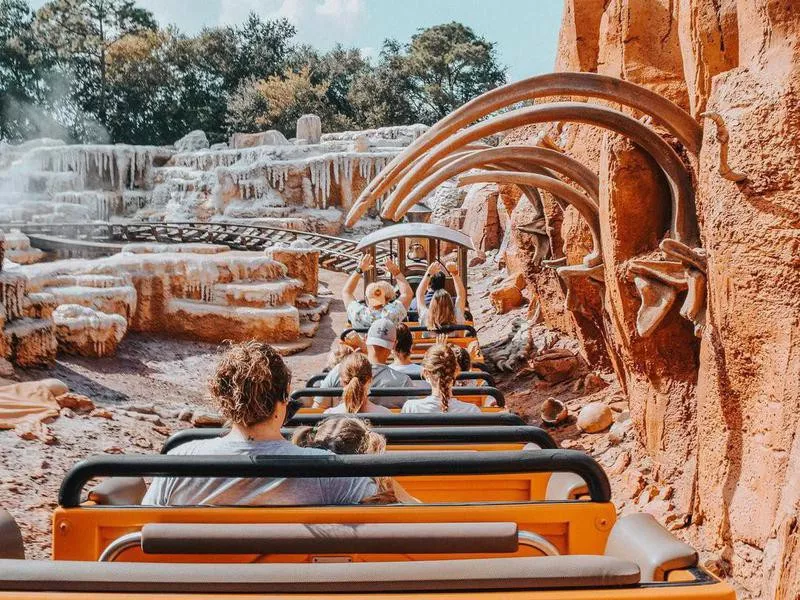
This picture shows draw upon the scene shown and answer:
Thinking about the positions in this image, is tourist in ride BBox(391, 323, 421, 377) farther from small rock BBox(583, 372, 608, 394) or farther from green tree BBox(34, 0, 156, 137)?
green tree BBox(34, 0, 156, 137)

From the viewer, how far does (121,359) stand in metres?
13.3

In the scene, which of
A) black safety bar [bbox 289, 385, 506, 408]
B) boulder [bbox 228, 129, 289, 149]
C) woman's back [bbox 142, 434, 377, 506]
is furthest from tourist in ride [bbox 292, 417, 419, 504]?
boulder [bbox 228, 129, 289, 149]

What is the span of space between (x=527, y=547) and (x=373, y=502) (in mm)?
420

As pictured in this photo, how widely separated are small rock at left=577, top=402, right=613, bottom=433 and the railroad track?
48.2ft

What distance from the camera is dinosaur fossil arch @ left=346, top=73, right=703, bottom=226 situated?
522cm

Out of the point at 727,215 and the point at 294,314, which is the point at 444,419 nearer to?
the point at 727,215

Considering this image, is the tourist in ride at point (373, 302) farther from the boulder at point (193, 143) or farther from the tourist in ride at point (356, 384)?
the boulder at point (193, 143)

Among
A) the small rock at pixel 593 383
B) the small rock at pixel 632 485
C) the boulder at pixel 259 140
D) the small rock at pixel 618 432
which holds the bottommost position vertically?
the small rock at pixel 632 485

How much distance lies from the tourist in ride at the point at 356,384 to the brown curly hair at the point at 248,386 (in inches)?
54.6

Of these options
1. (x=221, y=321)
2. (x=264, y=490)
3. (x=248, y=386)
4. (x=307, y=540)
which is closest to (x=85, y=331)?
(x=221, y=321)

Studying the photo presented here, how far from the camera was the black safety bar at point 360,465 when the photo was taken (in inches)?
82.0

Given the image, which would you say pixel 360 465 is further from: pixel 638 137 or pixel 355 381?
pixel 638 137

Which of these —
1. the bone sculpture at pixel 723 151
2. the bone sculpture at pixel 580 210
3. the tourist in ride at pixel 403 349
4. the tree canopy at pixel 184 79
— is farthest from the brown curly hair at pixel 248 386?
the tree canopy at pixel 184 79

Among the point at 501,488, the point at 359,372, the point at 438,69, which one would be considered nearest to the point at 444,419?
the point at 501,488
